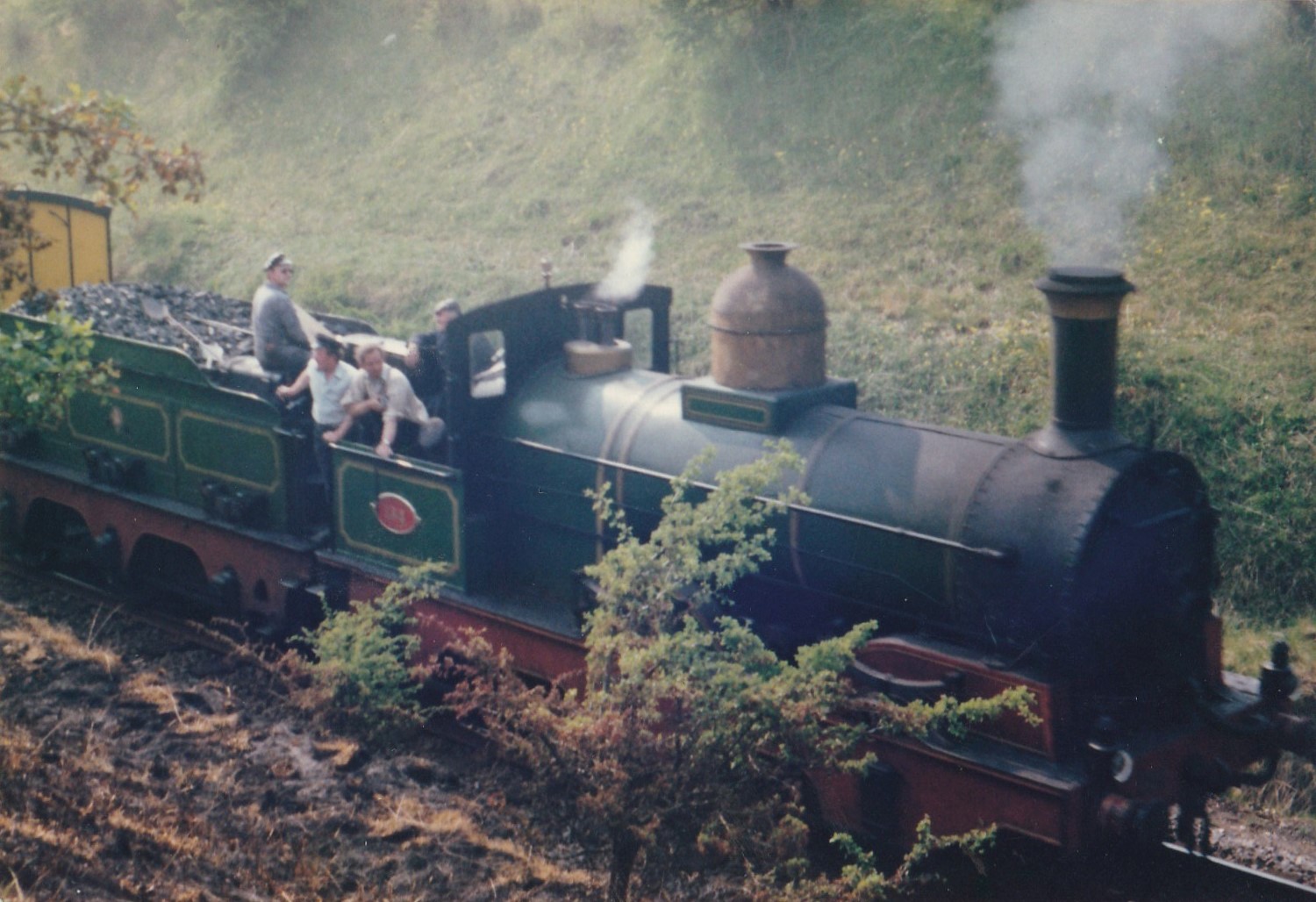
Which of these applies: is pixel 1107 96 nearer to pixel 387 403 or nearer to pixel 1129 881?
pixel 387 403

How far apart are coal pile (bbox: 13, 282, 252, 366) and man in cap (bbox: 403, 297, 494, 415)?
185cm

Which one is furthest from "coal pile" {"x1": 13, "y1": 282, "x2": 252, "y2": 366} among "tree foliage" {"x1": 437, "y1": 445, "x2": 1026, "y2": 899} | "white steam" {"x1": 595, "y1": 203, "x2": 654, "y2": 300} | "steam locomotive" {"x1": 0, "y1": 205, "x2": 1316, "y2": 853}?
"tree foliage" {"x1": 437, "y1": 445, "x2": 1026, "y2": 899}

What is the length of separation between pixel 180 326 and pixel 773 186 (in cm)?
771

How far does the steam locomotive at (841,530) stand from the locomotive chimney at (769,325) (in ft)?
0.04

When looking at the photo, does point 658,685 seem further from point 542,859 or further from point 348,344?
point 348,344

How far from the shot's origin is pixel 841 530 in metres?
6.25

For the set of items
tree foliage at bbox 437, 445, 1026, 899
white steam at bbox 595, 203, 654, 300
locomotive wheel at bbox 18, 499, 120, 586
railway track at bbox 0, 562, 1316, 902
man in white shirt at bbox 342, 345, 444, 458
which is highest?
white steam at bbox 595, 203, 654, 300

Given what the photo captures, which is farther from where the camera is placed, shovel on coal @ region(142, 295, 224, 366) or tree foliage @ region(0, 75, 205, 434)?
shovel on coal @ region(142, 295, 224, 366)

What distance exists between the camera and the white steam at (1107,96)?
12852 mm

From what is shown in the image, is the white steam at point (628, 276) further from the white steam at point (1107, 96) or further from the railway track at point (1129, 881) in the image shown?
the white steam at point (1107, 96)

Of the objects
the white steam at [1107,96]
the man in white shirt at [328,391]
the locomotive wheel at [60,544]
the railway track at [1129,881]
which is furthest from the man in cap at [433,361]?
the white steam at [1107,96]

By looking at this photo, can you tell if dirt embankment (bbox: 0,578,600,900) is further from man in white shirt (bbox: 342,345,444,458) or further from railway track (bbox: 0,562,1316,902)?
railway track (bbox: 0,562,1316,902)

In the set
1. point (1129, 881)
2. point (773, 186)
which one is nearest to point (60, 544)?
point (1129, 881)

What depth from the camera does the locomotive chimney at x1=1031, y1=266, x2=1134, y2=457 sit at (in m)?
5.70
